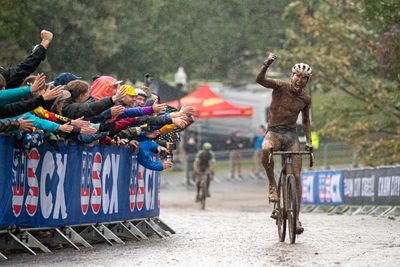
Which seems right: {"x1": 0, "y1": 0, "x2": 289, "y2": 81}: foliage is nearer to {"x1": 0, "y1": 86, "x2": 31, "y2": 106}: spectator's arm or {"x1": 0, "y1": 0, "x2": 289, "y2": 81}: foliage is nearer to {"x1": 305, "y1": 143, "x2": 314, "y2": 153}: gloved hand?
{"x1": 305, "y1": 143, "x2": 314, "y2": 153}: gloved hand

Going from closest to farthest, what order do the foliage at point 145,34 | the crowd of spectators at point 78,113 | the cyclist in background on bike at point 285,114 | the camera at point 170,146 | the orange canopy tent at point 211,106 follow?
1. the crowd of spectators at point 78,113
2. the cyclist in background on bike at point 285,114
3. the camera at point 170,146
4. the foliage at point 145,34
5. the orange canopy tent at point 211,106

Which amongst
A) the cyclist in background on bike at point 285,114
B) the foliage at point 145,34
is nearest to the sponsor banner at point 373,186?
the foliage at point 145,34

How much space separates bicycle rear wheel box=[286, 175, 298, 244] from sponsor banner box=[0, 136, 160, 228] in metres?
2.42

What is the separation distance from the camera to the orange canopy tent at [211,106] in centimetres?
5199

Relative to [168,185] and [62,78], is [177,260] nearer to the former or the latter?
[62,78]

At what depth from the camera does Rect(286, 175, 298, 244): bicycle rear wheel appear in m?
15.4

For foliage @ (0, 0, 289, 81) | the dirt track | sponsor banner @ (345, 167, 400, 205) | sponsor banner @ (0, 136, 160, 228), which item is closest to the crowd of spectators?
sponsor banner @ (0, 136, 160, 228)

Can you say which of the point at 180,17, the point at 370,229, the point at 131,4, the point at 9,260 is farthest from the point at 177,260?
the point at 180,17

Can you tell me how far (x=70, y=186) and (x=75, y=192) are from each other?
180 mm

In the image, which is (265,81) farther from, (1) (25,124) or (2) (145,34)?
(2) (145,34)

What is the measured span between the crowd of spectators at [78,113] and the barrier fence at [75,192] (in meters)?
0.19

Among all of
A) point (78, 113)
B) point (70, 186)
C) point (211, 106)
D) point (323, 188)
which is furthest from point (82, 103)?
point (211, 106)

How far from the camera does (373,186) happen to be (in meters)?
27.5

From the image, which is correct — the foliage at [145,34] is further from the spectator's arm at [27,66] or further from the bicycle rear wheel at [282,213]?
the spectator's arm at [27,66]
